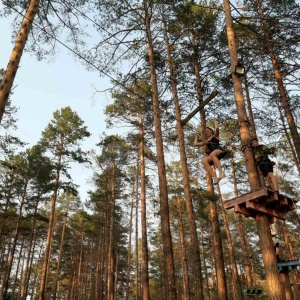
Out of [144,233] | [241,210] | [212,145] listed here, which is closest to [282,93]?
[212,145]

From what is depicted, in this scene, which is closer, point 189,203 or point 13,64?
point 13,64

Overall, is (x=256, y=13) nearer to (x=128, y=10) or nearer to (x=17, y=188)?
(x=128, y=10)

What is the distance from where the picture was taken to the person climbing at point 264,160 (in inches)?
223

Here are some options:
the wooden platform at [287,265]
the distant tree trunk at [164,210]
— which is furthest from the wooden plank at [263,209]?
the wooden platform at [287,265]

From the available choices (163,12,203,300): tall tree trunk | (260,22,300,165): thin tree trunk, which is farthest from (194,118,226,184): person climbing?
(260,22,300,165): thin tree trunk

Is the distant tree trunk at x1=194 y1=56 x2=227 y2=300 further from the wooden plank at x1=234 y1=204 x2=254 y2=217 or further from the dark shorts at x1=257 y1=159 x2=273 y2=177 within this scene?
the wooden plank at x1=234 y1=204 x2=254 y2=217

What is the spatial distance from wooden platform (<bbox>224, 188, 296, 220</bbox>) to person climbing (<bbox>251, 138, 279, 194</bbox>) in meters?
0.41

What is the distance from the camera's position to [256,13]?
12.7m

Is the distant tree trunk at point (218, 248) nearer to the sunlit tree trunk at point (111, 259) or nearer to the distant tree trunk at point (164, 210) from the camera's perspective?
the distant tree trunk at point (164, 210)

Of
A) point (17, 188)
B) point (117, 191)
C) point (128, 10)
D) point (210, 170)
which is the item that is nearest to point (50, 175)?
point (17, 188)

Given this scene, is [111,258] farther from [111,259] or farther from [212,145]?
[212,145]

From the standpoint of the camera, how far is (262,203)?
17.1ft

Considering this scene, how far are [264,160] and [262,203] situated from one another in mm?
1012

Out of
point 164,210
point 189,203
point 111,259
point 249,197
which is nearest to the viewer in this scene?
point 249,197
